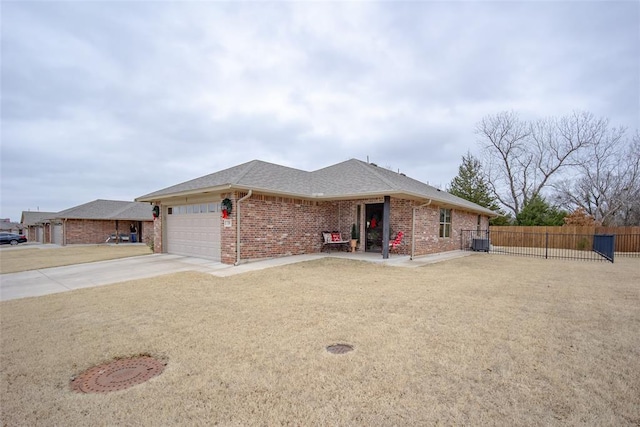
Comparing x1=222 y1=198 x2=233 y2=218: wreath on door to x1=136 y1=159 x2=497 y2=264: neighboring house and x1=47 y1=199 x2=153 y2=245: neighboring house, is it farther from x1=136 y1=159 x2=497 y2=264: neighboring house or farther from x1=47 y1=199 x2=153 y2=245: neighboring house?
x1=47 y1=199 x2=153 y2=245: neighboring house

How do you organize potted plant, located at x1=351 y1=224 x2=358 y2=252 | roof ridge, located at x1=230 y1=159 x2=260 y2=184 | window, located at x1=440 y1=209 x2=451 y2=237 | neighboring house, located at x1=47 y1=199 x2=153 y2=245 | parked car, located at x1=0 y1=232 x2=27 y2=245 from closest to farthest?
roof ridge, located at x1=230 y1=159 x2=260 y2=184 < potted plant, located at x1=351 y1=224 x2=358 y2=252 < window, located at x1=440 y1=209 x2=451 y2=237 < neighboring house, located at x1=47 y1=199 x2=153 y2=245 < parked car, located at x1=0 y1=232 x2=27 y2=245

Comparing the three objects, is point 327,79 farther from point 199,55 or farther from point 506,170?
point 506,170

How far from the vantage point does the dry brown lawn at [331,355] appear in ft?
7.81

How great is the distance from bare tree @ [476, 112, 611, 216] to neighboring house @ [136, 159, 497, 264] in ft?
66.2

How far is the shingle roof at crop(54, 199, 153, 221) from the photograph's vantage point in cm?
2558

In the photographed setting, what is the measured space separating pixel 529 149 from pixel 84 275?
35730 mm

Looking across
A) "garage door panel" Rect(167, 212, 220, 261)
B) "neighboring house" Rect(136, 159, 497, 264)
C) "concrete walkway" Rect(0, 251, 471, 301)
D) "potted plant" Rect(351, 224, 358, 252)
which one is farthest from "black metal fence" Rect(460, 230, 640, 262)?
"garage door panel" Rect(167, 212, 220, 261)

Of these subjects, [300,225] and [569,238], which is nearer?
[300,225]

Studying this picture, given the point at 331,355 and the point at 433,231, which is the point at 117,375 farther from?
the point at 433,231

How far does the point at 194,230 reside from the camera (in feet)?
39.4

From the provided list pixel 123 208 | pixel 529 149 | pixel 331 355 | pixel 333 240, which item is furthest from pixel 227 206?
pixel 529 149

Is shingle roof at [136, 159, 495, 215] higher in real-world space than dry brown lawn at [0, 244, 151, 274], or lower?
higher

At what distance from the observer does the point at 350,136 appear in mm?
21578

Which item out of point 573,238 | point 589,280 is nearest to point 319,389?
point 589,280
